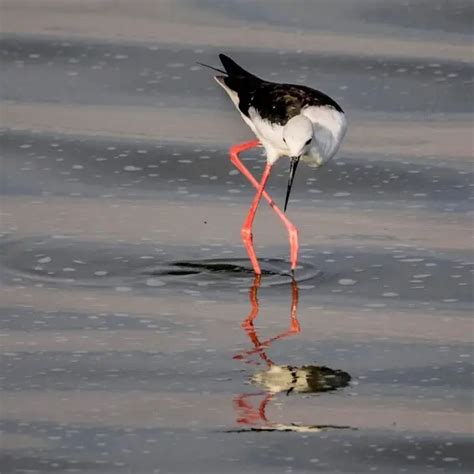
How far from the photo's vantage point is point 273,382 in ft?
25.8

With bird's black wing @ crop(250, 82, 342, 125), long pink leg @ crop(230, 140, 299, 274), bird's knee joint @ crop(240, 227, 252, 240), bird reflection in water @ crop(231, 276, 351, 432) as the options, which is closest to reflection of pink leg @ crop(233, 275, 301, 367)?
bird reflection in water @ crop(231, 276, 351, 432)

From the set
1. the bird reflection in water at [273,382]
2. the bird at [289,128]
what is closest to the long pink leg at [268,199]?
the bird at [289,128]

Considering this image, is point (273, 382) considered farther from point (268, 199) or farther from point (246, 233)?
point (268, 199)

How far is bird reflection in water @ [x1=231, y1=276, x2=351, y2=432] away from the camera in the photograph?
291 inches

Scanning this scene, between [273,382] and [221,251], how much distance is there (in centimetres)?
193

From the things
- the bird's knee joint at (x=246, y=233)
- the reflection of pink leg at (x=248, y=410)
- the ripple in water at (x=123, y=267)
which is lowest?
the reflection of pink leg at (x=248, y=410)

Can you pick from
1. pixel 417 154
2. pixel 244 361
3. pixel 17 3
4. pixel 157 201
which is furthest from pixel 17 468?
pixel 17 3

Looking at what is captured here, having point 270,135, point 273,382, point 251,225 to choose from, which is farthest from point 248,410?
point 270,135

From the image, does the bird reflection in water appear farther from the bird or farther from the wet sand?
the bird

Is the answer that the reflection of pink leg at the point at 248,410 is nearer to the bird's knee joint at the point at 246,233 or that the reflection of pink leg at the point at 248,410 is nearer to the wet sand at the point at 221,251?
Answer: the wet sand at the point at 221,251

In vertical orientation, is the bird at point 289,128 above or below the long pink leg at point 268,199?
above

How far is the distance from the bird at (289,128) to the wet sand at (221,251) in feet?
0.58

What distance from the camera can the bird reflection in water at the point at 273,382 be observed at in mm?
7391

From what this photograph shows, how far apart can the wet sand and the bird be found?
176 millimetres
